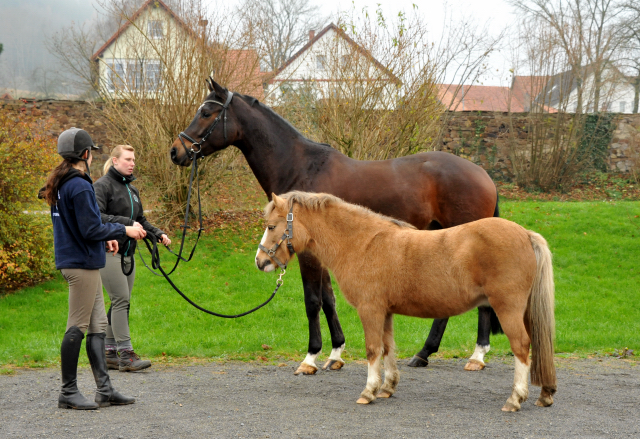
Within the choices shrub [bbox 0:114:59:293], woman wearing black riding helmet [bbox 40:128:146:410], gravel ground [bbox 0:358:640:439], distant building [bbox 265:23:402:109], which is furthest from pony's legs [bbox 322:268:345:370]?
distant building [bbox 265:23:402:109]

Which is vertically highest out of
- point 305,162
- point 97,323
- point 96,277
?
point 305,162

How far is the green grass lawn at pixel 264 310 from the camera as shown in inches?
276

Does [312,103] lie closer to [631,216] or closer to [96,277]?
[631,216]

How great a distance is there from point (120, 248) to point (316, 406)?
2.53 m

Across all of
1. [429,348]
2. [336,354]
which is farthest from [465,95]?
[336,354]

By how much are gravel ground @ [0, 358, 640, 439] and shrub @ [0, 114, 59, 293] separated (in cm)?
381

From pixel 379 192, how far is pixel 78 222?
3.17 metres

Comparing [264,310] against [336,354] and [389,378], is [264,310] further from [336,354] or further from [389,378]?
[389,378]

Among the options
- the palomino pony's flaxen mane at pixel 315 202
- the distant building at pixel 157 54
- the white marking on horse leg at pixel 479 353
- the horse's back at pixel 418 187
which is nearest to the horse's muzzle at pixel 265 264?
the palomino pony's flaxen mane at pixel 315 202

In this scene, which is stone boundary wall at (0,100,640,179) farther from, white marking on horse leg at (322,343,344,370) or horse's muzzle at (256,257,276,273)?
horse's muzzle at (256,257,276,273)

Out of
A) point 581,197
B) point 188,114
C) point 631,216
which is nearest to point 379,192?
point 188,114

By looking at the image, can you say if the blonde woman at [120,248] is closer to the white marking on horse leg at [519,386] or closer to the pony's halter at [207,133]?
the pony's halter at [207,133]

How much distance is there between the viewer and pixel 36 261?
948 cm

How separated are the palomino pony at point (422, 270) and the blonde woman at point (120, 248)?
5.48 feet
